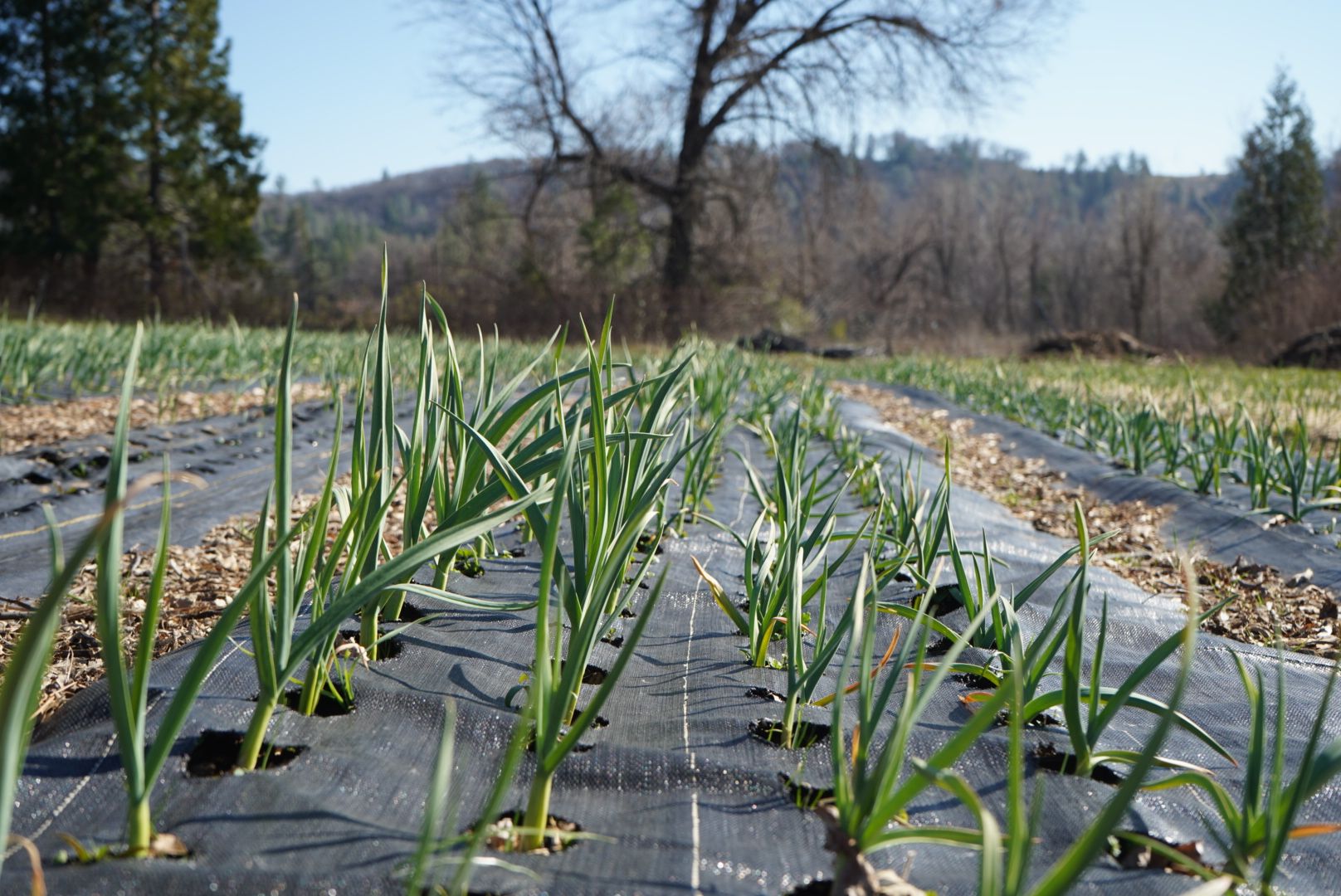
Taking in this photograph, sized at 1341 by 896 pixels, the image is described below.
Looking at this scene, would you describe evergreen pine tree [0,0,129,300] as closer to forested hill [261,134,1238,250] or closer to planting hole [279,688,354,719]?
planting hole [279,688,354,719]

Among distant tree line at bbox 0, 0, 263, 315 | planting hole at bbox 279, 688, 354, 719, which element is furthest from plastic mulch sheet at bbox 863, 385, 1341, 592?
distant tree line at bbox 0, 0, 263, 315

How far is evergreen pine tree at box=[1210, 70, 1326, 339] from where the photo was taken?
2494 centimetres

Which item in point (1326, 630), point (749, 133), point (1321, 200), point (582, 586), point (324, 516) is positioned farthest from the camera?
point (1321, 200)

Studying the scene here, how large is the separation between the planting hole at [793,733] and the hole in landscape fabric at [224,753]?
1.82ft

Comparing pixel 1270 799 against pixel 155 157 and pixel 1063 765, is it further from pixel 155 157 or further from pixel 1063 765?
pixel 155 157

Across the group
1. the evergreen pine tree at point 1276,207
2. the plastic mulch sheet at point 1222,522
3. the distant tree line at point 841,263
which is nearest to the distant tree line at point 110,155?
the distant tree line at point 841,263

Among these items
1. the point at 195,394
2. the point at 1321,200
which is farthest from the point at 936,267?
the point at 195,394

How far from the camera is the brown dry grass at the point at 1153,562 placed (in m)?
2.10

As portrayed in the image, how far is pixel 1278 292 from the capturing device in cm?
1748

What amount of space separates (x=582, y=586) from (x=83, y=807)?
58 centimetres

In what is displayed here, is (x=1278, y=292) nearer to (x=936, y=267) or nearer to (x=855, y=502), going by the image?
(x=855, y=502)

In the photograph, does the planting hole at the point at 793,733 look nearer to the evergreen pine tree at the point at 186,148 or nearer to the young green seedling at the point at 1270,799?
the young green seedling at the point at 1270,799

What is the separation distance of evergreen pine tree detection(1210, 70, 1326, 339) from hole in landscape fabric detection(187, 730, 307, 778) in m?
28.7

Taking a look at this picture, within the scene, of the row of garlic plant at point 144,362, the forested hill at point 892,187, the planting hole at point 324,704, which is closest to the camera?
the planting hole at point 324,704
